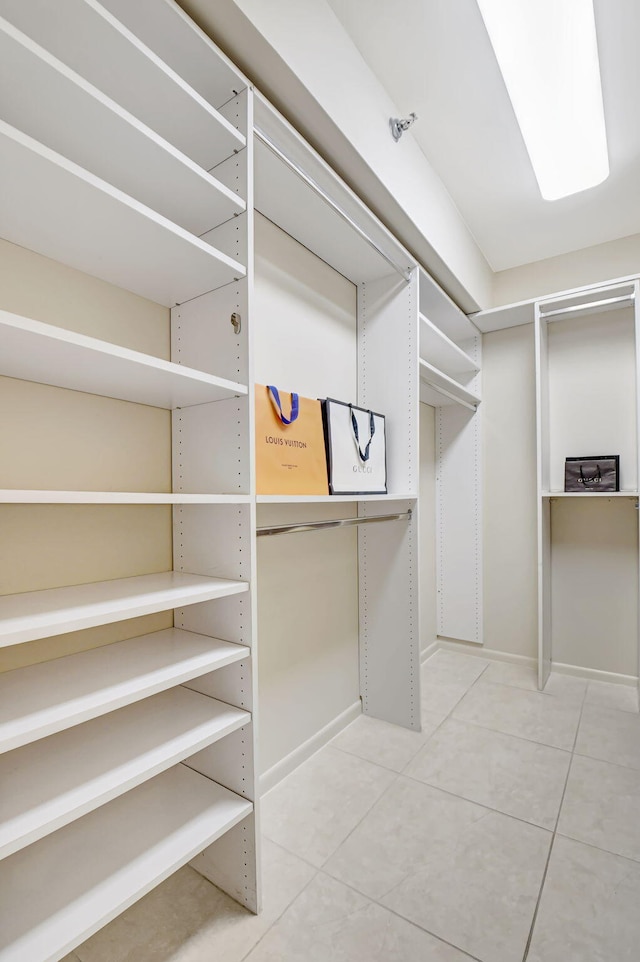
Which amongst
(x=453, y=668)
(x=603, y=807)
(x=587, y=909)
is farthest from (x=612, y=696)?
(x=587, y=909)

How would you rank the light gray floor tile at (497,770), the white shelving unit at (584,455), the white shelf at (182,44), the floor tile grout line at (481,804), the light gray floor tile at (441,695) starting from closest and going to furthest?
the white shelf at (182,44), the floor tile grout line at (481,804), the light gray floor tile at (497,770), the light gray floor tile at (441,695), the white shelving unit at (584,455)

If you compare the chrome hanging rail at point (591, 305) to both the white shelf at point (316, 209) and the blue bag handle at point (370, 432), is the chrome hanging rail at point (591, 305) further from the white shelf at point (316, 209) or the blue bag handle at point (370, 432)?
the blue bag handle at point (370, 432)

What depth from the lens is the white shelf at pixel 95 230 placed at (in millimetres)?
813

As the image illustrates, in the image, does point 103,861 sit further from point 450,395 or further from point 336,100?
point 450,395

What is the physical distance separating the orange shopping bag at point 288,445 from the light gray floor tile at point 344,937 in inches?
44.7

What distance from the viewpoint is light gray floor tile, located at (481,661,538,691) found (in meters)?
2.59

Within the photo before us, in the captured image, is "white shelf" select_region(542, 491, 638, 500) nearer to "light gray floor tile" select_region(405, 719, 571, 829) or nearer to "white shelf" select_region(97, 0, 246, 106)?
"light gray floor tile" select_region(405, 719, 571, 829)

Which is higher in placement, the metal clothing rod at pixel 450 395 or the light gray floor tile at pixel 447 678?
the metal clothing rod at pixel 450 395

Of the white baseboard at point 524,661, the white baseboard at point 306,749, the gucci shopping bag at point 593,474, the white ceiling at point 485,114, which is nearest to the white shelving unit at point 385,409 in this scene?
the white baseboard at point 306,749

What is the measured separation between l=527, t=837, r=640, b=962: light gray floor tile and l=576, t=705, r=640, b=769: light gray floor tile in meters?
0.62

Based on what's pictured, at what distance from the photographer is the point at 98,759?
0.96 metres

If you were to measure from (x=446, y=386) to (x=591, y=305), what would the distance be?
0.92 meters

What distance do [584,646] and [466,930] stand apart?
2.01 meters

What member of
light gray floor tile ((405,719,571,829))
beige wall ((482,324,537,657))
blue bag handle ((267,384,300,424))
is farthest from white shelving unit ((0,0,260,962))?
beige wall ((482,324,537,657))
